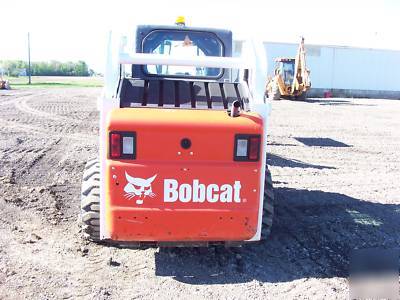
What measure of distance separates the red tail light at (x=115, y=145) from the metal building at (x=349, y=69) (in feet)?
113

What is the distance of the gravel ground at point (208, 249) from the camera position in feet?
12.4

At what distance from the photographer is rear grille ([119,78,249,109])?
4.09m

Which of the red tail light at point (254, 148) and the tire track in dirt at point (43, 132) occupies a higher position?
the red tail light at point (254, 148)

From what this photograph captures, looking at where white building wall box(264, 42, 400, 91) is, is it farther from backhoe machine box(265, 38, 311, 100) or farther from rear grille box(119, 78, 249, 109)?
rear grille box(119, 78, 249, 109)

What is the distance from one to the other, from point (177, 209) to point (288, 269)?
121cm

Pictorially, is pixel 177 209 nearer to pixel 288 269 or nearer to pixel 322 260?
pixel 288 269

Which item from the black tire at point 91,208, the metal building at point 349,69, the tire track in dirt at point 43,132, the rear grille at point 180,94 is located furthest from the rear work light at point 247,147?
the metal building at point 349,69

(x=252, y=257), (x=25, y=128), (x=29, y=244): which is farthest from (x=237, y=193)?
(x=25, y=128)

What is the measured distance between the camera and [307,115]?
19094 mm

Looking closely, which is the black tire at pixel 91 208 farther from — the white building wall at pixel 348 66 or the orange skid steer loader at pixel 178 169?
the white building wall at pixel 348 66

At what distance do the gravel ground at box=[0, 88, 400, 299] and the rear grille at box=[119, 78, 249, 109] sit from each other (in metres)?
1.40

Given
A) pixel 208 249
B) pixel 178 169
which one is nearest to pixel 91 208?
pixel 178 169

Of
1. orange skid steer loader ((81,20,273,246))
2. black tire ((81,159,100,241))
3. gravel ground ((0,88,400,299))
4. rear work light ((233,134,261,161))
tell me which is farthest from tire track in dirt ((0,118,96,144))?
rear work light ((233,134,261,161))

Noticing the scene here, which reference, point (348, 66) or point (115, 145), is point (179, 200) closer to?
point (115, 145)
